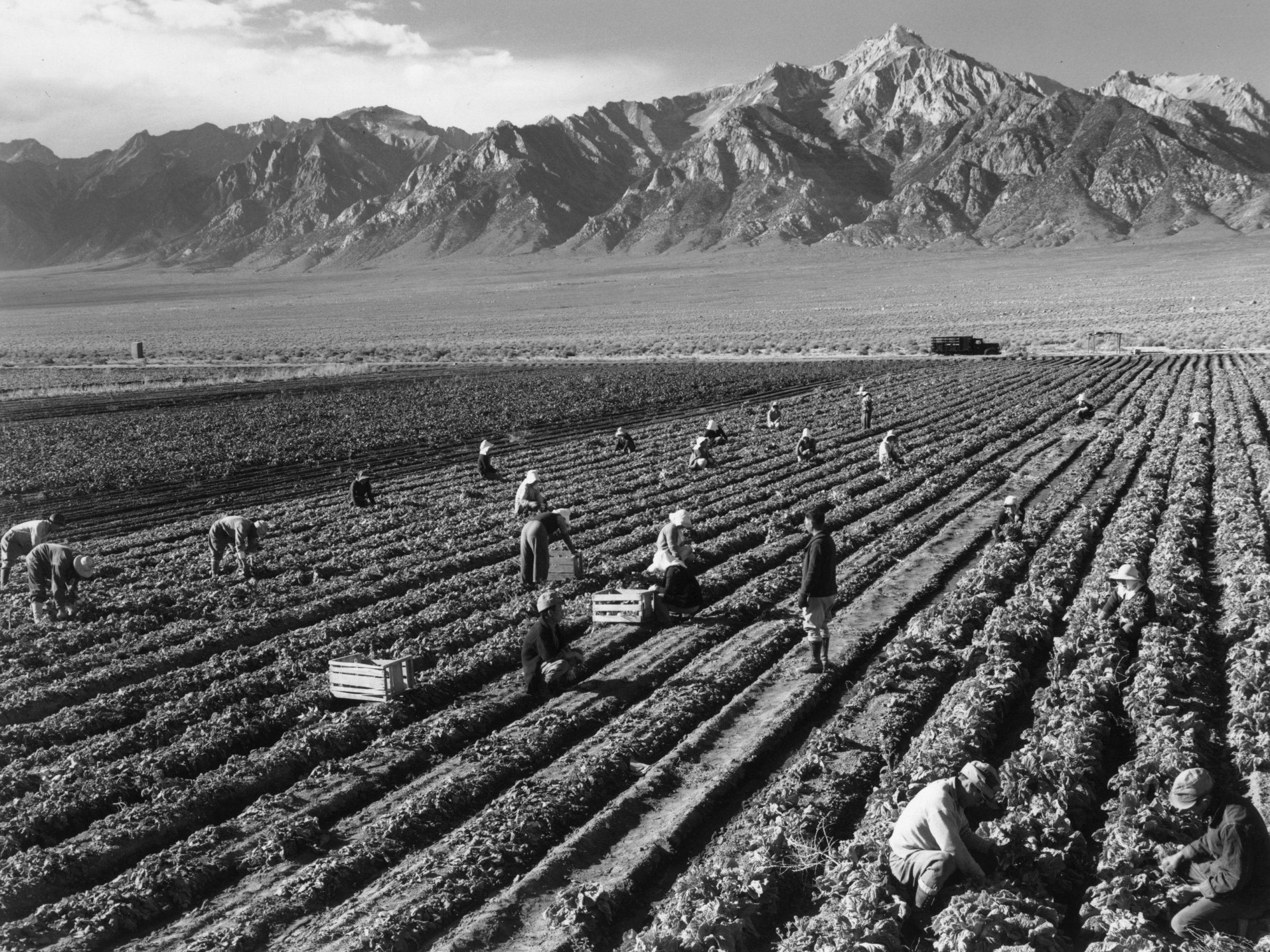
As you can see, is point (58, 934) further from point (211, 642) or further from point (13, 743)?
point (211, 642)

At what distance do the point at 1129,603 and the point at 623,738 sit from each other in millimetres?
6900

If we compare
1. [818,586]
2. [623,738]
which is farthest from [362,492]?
[623,738]

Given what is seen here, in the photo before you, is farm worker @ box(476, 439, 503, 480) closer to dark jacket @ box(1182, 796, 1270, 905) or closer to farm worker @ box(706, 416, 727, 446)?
farm worker @ box(706, 416, 727, 446)

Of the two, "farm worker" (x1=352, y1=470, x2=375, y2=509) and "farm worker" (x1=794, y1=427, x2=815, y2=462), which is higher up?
"farm worker" (x1=794, y1=427, x2=815, y2=462)

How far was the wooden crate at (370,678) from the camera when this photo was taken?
11828 millimetres

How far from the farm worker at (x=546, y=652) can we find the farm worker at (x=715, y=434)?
16.3 meters

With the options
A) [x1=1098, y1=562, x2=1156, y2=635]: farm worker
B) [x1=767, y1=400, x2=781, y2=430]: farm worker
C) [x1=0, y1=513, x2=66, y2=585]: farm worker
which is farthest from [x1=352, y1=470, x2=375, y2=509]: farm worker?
[x1=1098, y1=562, x2=1156, y2=635]: farm worker

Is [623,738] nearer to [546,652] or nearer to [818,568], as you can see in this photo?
[546,652]

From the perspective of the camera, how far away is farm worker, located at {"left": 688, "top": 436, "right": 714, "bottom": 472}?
27.2 metres

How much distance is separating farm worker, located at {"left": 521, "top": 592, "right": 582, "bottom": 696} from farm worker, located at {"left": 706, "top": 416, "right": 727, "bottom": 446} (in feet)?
53.4

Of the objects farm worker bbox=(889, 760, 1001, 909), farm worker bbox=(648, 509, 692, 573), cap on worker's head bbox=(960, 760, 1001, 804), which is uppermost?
farm worker bbox=(648, 509, 692, 573)

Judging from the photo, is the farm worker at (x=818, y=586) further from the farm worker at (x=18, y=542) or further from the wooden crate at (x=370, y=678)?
the farm worker at (x=18, y=542)

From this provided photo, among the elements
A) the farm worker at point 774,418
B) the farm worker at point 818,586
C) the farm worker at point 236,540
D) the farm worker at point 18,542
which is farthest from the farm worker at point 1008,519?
the farm worker at point 774,418

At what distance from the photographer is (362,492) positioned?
23.9 m
